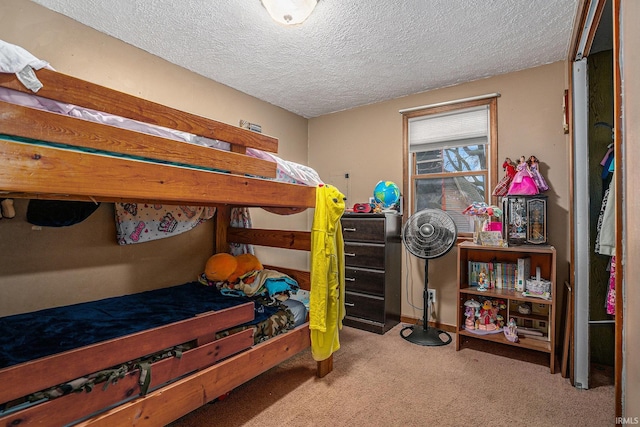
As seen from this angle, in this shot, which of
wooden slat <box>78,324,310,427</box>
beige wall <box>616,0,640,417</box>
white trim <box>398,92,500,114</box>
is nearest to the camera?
beige wall <box>616,0,640,417</box>

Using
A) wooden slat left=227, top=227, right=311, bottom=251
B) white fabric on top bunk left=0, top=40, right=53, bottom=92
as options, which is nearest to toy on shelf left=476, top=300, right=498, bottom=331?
wooden slat left=227, top=227, right=311, bottom=251

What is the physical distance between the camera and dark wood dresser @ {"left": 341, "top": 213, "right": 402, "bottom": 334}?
3.08 m

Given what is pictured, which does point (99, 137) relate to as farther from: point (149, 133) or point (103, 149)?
point (149, 133)

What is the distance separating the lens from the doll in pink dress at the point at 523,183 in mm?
2566

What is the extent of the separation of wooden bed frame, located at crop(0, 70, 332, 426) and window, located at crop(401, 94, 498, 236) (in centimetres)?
196

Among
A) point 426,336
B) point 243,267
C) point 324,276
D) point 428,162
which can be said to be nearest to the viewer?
point 324,276

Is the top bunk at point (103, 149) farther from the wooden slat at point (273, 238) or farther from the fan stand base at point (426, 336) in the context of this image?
the fan stand base at point (426, 336)

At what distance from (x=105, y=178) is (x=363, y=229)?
7.94 ft

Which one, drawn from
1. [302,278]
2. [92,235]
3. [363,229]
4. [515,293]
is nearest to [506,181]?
[515,293]

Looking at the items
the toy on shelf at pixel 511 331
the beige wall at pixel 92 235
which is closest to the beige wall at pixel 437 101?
the toy on shelf at pixel 511 331

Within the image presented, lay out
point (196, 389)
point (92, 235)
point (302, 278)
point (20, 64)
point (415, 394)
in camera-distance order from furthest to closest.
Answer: point (302, 278), point (92, 235), point (415, 394), point (196, 389), point (20, 64)

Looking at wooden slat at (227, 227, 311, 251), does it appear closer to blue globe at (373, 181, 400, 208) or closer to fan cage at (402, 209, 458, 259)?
fan cage at (402, 209, 458, 259)

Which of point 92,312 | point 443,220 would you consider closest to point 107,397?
point 92,312

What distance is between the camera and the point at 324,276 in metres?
2.11
